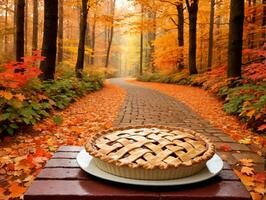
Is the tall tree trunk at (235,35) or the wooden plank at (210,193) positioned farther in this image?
the tall tree trunk at (235,35)

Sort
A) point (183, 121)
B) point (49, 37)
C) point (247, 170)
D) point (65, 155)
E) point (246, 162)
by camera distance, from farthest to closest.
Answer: point (49, 37), point (183, 121), point (246, 162), point (247, 170), point (65, 155)

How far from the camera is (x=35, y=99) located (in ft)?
20.0

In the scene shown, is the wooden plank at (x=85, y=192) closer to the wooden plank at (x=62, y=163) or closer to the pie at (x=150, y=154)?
the pie at (x=150, y=154)

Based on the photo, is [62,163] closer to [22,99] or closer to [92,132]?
[22,99]

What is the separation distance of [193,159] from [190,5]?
17749 mm

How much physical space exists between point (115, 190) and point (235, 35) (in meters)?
8.64

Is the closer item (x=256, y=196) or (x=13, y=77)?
(x=256, y=196)

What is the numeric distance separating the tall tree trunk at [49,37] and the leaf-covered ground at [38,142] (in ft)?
4.78

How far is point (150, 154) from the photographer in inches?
63.5

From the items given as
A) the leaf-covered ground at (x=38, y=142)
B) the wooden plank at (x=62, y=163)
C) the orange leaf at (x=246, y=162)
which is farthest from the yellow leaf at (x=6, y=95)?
the orange leaf at (x=246, y=162)

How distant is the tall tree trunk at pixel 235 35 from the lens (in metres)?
9.09

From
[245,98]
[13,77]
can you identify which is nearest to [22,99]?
[13,77]

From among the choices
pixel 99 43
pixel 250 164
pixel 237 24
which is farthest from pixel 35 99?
pixel 99 43

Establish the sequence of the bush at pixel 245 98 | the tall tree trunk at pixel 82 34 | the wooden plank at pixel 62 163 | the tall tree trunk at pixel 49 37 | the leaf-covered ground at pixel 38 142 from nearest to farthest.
Result: the wooden plank at pixel 62 163 → the leaf-covered ground at pixel 38 142 → the bush at pixel 245 98 → the tall tree trunk at pixel 49 37 → the tall tree trunk at pixel 82 34
